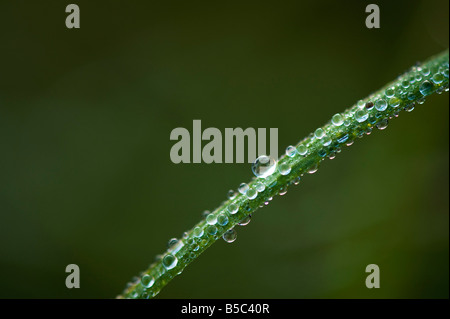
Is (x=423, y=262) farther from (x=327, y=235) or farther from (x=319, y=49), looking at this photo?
(x=319, y=49)

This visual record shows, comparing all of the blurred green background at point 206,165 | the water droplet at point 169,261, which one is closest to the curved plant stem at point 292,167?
the water droplet at point 169,261

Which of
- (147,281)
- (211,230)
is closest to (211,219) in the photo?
(211,230)

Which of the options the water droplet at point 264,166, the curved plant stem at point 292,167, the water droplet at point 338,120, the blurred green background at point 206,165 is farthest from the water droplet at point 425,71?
the blurred green background at point 206,165

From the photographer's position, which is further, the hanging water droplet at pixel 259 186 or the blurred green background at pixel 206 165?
the blurred green background at pixel 206 165

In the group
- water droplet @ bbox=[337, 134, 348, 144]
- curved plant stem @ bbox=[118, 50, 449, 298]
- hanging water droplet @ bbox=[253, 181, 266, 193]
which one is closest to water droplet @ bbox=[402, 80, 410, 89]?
curved plant stem @ bbox=[118, 50, 449, 298]

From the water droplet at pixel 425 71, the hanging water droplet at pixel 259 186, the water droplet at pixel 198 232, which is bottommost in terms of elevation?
the water droplet at pixel 198 232

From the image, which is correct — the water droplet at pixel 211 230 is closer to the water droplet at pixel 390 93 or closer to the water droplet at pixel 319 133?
the water droplet at pixel 319 133

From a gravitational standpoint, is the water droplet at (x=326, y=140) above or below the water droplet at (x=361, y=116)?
below

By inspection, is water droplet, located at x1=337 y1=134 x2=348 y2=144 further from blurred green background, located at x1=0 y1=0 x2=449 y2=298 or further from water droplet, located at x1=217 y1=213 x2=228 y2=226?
blurred green background, located at x1=0 y1=0 x2=449 y2=298
